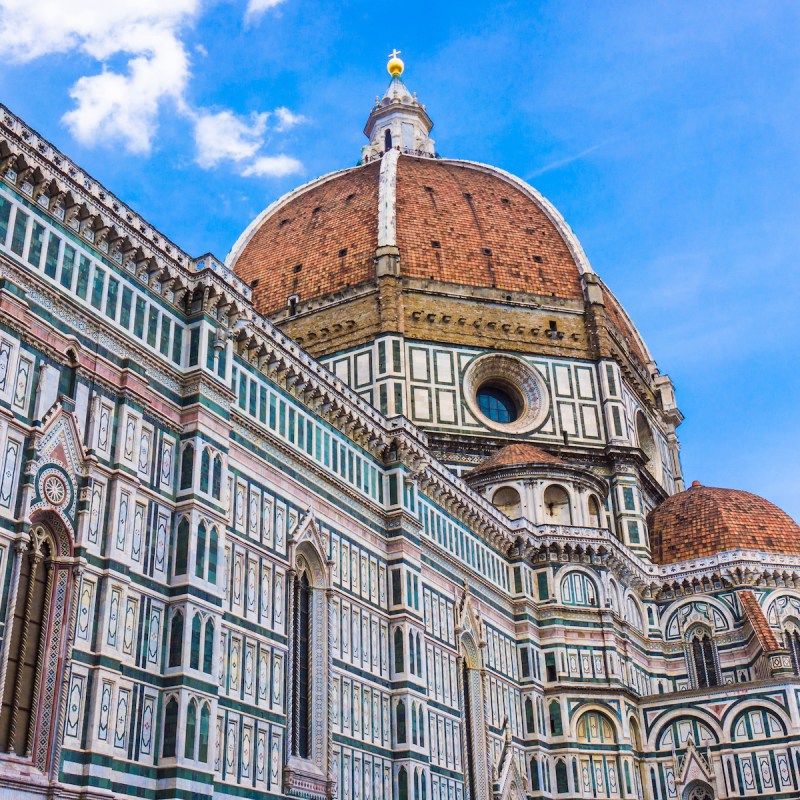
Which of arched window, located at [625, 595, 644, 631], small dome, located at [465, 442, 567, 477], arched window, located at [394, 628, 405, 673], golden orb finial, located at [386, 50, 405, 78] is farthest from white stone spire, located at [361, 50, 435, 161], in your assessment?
arched window, located at [394, 628, 405, 673]

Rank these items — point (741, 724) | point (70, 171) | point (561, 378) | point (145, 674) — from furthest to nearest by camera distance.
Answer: point (561, 378), point (741, 724), point (70, 171), point (145, 674)

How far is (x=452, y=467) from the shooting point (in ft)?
145

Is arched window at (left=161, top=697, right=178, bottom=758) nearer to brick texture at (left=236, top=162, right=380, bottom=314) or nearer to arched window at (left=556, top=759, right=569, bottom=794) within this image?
arched window at (left=556, top=759, right=569, bottom=794)

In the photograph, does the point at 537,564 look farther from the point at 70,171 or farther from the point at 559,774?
the point at 70,171

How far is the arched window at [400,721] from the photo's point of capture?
2941 centimetres

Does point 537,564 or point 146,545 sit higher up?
point 537,564

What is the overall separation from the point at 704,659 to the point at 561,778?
8825 millimetres

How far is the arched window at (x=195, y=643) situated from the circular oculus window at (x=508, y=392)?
2582 cm

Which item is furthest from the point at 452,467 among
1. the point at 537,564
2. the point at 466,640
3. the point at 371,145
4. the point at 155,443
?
the point at 371,145

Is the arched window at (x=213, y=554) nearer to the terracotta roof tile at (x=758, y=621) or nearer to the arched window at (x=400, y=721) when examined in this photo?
the arched window at (x=400, y=721)

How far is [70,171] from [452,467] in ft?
80.0

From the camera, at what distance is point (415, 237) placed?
51344mm

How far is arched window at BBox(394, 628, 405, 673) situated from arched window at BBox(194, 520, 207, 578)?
30.0 ft

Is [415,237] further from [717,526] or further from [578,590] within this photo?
[578,590]
